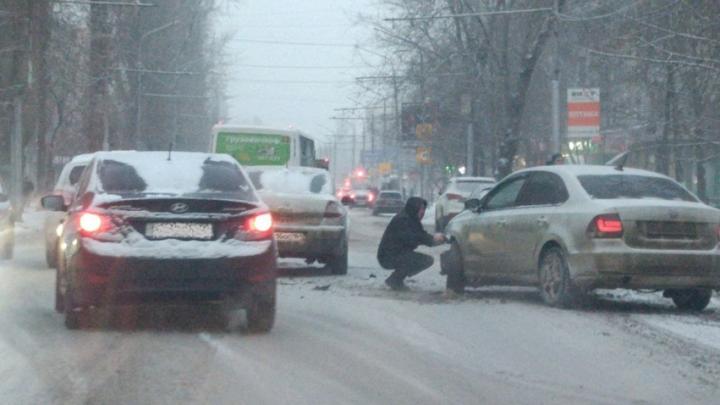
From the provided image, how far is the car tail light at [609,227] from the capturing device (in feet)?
41.0

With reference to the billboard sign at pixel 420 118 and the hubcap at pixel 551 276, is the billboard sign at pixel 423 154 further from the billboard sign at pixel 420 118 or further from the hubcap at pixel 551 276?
the hubcap at pixel 551 276

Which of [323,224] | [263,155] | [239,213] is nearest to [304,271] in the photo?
[323,224]

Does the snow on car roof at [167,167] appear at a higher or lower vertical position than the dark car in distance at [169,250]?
higher

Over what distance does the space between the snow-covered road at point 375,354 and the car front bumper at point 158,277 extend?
0.36 meters

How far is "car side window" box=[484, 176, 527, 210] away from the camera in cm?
1451

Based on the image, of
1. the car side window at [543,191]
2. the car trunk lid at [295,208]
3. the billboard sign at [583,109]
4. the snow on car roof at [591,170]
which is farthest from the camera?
the billboard sign at [583,109]

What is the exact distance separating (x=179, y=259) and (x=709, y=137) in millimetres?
17176

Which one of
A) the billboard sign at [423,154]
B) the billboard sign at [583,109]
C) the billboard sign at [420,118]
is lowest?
the billboard sign at [423,154]

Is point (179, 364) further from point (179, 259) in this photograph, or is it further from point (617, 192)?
point (617, 192)

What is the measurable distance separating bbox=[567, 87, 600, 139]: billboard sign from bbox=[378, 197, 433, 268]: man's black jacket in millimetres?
13244

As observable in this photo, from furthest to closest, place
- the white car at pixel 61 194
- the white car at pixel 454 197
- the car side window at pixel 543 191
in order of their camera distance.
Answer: the white car at pixel 454 197 < the white car at pixel 61 194 < the car side window at pixel 543 191

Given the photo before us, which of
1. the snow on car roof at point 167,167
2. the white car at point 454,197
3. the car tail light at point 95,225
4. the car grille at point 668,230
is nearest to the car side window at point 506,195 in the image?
the car grille at point 668,230

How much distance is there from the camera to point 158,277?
10.5 meters

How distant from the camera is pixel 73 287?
10633 millimetres
